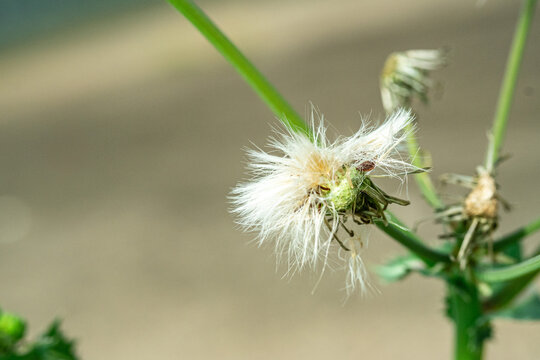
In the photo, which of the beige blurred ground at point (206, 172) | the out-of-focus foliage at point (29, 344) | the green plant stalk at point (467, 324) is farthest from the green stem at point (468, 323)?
the beige blurred ground at point (206, 172)

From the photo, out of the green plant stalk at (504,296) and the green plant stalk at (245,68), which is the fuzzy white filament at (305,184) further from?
the green plant stalk at (504,296)

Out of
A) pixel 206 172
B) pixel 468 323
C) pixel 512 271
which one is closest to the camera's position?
pixel 512 271

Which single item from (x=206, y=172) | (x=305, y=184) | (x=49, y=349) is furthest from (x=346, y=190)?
(x=206, y=172)

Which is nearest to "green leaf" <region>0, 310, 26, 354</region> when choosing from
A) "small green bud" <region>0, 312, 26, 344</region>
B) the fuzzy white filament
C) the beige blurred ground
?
"small green bud" <region>0, 312, 26, 344</region>

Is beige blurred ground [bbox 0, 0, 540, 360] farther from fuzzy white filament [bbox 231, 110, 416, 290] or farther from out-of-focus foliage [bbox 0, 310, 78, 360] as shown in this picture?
fuzzy white filament [bbox 231, 110, 416, 290]

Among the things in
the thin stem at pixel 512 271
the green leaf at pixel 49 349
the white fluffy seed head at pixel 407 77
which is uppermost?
the white fluffy seed head at pixel 407 77

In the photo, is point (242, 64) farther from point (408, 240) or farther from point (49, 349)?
point (49, 349)

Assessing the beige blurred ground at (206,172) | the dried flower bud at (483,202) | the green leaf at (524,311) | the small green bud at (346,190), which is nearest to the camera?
the small green bud at (346,190)
